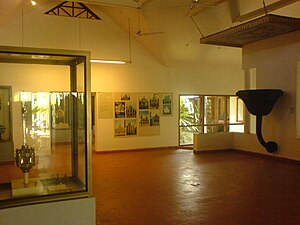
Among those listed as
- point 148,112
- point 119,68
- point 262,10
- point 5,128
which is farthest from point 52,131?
point 148,112

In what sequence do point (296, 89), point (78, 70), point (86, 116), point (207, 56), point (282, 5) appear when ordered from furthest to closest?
point (207, 56)
point (296, 89)
point (282, 5)
point (78, 70)
point (86, 116)

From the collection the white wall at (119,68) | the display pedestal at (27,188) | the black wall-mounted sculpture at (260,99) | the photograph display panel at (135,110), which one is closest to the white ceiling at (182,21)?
the white wall at (119,68)

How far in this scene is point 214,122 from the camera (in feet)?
41.1

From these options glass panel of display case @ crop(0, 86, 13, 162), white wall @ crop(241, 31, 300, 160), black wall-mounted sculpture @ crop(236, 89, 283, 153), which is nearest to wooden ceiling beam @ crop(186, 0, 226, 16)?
white wall @ crop(241, 31, 300, 160)

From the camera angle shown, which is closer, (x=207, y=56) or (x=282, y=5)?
(x=282, y=5)

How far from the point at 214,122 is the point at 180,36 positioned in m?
4.36

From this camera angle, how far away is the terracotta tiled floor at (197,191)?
4.19 meters

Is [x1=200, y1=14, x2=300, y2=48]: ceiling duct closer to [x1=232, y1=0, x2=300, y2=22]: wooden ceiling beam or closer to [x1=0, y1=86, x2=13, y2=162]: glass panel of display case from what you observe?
[x1=232, y1=0, x2=300, y2=22]: wooden ceiling beam

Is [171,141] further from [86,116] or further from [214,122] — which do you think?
[86,116]

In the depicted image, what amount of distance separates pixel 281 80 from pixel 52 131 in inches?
260

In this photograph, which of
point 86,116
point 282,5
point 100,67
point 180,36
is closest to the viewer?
point 86,116

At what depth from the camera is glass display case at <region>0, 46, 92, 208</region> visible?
3.21 meters

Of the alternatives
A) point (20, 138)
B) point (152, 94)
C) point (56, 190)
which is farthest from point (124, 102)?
point (56, 190)

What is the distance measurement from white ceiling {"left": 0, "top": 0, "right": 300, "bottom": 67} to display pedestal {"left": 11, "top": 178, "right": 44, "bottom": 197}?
162 inches
